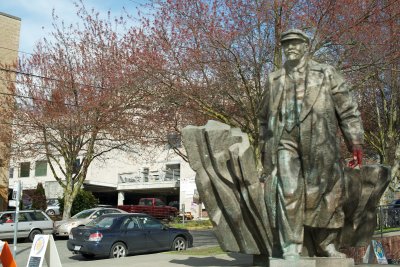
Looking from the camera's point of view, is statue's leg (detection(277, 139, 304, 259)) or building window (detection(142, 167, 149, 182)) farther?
building window (detection(142, 167, 149, 182))

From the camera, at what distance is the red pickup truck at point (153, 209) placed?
36188mm

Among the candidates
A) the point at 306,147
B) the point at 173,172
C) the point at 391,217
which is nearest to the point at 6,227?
the point at 391,217

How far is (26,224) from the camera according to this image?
22094mm

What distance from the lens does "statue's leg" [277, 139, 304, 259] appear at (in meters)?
6.66

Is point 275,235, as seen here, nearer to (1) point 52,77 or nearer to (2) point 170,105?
(2) point 170,105

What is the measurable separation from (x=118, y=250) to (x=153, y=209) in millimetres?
21935

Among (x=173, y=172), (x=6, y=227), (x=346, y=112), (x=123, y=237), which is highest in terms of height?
(x=173, y=172)

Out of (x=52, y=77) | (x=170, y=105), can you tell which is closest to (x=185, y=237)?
(x=170, y=105)

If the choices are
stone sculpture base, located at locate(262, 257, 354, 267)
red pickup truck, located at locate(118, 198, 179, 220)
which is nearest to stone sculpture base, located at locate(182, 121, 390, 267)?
stone sculpture base, located at locate(262, 257, 354, 267)

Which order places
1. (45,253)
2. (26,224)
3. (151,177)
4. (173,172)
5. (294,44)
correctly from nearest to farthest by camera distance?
(294,44), (45,253), (26,224), (173,172), (151,177)

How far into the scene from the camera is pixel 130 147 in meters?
28.0

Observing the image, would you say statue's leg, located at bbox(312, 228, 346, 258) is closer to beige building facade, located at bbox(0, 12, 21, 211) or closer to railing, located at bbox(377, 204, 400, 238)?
railing, located at bbox(377, 204, 400, 238)

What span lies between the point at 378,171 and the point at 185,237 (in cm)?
1065

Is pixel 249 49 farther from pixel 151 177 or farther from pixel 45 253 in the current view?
pixel 151 177
